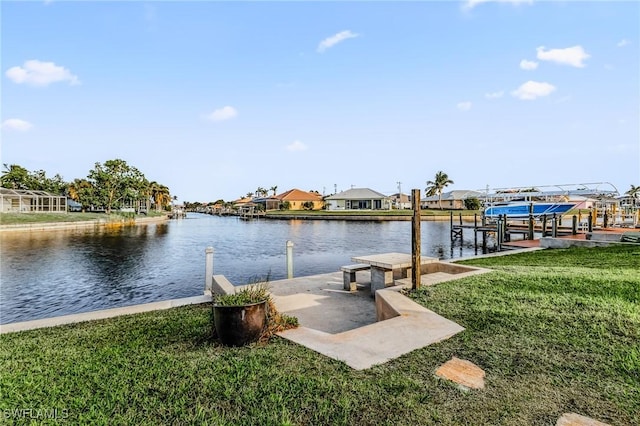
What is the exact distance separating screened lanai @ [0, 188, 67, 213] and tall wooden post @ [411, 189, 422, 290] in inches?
1930

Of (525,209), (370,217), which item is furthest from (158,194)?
(525,209)

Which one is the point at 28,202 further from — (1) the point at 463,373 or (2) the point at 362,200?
(1) the point at 463,373

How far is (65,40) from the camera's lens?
11758 millimetres

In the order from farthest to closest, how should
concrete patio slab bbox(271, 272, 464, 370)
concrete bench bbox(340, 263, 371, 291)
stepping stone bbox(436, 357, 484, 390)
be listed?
1. concrete bench bbox(340, 263, 371, 291)
2. concrete patio slab bbox(271, 272, 464, 370)
3. stepping stone bbox(436, 357, 484, 390)

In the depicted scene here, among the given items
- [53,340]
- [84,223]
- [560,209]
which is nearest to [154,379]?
[53,340]

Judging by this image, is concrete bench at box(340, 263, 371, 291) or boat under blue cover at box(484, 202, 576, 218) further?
boat under blue cover at box(484, 202, 576, 218)

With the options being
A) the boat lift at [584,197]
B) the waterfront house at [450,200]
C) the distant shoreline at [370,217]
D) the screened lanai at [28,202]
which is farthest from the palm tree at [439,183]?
the screened lanai at [28,202]

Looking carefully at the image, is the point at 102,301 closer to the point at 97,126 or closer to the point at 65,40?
the point at 65,40

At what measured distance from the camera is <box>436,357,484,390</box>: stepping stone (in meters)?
2.71

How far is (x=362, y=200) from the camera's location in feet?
221

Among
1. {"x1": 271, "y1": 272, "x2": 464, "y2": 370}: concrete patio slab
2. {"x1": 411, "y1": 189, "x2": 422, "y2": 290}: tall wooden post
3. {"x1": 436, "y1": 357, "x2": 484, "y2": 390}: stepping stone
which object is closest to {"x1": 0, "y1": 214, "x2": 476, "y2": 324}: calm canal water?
{"x1": 271, "y1": 272, "x2": 464, "y2": 370}: concrete patio slab

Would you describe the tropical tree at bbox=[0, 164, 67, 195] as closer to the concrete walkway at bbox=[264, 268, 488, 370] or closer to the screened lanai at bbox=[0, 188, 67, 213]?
the screened lanai at bbox=[0, 188, 67, 213]

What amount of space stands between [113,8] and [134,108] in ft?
33.5

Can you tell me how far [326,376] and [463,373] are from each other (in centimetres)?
116
